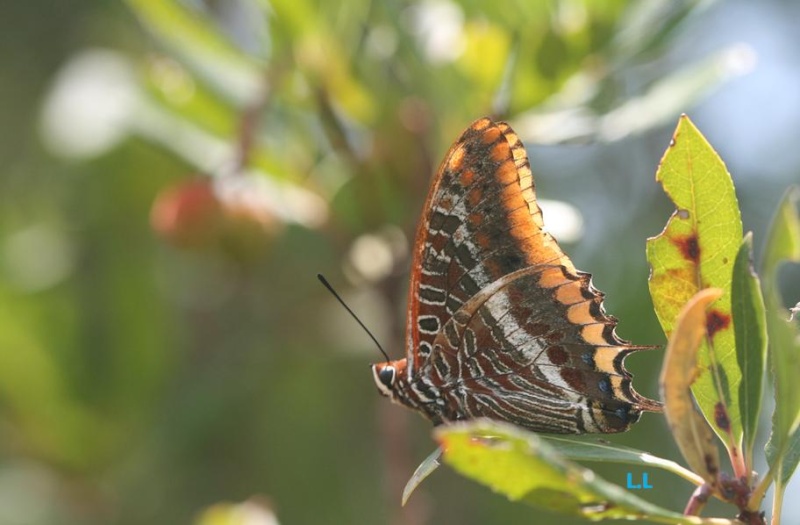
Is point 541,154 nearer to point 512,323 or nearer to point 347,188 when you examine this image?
point 347,188

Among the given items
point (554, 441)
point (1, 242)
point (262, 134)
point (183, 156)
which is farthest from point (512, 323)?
point (1, 242)

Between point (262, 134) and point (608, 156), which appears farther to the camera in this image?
point (608, 156)

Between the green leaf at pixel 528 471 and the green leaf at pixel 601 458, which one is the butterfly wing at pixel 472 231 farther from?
the green leaf at pixel 528 471

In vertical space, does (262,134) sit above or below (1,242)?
below

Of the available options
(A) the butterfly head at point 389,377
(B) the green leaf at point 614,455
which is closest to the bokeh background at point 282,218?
(A) the butterfly head at point 389,377

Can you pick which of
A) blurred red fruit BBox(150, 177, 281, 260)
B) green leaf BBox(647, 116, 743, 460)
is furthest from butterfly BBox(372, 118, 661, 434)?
blurred red fruit BBox(150, 177, 281, 260)

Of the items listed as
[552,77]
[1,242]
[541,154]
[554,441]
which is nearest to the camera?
[554,441]

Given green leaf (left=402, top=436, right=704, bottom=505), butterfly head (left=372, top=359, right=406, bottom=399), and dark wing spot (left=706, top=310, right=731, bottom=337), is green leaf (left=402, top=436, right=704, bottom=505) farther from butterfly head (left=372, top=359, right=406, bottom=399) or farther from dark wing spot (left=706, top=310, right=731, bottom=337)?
butterfly head (left=372, top=359, right=406, bottom=399)
